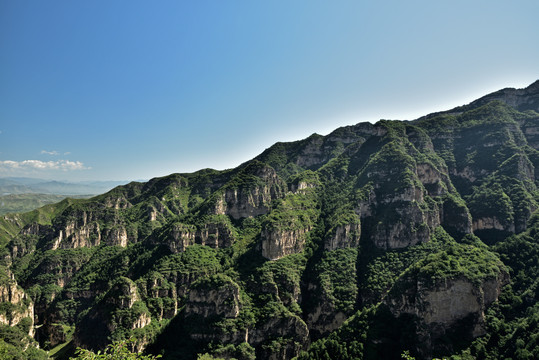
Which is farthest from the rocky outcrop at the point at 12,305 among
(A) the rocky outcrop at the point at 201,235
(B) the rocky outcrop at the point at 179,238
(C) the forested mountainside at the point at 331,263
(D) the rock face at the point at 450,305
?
(D) the rock face at the point at 450,305

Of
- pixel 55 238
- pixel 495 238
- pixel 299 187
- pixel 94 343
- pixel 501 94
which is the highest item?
pixel 501 94

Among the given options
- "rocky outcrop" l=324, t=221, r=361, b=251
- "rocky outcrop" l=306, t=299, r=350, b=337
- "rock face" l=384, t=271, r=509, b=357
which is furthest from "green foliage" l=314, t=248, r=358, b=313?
"rock face" l=384, t=271, r=509, b=357

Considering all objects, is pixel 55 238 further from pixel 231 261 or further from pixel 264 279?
pixel 264 279

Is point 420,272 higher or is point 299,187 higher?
point 299,187

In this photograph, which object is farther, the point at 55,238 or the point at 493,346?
the point at 55,238

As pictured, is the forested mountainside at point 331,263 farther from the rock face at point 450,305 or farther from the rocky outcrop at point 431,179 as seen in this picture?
the rocky outcrop at point 431,179

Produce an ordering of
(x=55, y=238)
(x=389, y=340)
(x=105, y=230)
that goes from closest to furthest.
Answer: (x=389, y=340), (x=55, y=238), (x=105, y=230)

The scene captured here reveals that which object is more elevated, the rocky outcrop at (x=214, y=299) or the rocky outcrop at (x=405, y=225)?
the rocky outcrop at (x=405, y=225)

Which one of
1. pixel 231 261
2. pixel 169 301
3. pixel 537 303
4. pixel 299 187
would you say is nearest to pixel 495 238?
pixel 537 303

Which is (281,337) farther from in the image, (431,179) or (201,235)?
(431,179)
